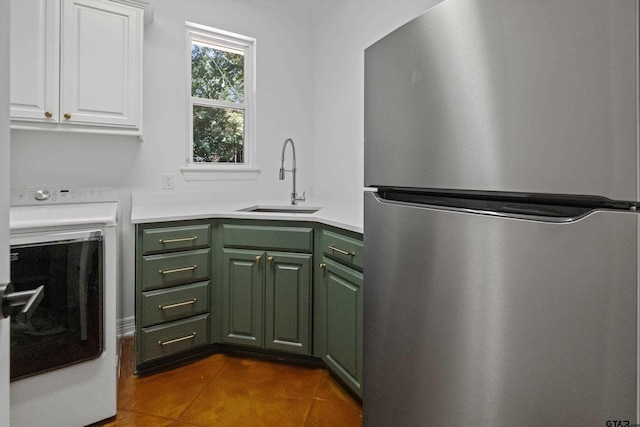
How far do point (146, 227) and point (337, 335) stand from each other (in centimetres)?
118

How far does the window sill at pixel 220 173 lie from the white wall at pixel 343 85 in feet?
2.05

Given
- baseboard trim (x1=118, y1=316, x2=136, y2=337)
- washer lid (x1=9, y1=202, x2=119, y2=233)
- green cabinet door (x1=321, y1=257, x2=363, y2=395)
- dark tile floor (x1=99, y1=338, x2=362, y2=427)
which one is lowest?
dark tile floor (x1=99, y1=338, x2=362, y2=427)

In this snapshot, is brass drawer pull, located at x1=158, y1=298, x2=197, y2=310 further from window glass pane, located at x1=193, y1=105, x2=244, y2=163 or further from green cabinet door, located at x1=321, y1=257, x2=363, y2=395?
window glass pane, located at x1=193, y1=105, x2=244, y2=163

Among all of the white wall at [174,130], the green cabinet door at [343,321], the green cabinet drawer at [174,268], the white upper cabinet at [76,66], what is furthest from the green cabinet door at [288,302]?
the white upper cabinet at [76,66]

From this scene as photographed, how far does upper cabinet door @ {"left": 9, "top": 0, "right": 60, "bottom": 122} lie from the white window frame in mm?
883

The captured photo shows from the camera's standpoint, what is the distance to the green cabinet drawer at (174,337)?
189 cm

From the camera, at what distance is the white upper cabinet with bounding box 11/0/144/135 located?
71.0 inches

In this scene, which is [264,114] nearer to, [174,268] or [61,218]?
[174,268]

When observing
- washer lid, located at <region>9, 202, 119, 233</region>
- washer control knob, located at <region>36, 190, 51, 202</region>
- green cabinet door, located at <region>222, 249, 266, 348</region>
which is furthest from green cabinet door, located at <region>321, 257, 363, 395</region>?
washer control knob, located at <region>36, 190, 51, 202</region>

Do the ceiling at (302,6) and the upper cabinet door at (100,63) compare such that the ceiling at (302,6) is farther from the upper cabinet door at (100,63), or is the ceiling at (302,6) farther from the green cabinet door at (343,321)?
the green cabinet door at (343,321)

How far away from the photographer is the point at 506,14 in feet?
2.15

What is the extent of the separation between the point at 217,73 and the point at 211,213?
1.39 meters

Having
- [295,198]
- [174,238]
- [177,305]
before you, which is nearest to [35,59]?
[174,238]

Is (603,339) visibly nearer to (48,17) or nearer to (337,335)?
(337,335)
